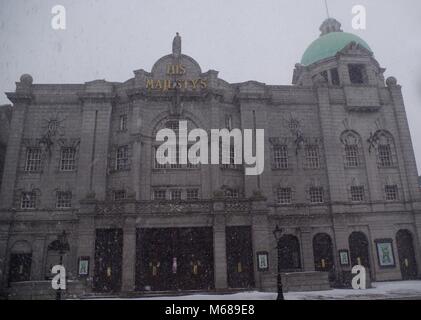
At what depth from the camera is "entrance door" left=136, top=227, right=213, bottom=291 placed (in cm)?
2861

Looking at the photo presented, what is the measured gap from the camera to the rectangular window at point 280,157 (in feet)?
118

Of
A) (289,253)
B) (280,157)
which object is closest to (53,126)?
(280,157)

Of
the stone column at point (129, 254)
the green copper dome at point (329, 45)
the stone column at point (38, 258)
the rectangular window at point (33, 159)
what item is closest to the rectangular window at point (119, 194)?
the stone column at point (129, 254)

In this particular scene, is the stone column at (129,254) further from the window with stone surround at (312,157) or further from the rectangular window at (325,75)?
the rectangular window at (325,75)

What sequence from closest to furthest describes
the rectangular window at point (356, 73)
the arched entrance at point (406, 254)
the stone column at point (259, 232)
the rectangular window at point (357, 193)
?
the stone column at point (259, 232) → the arched entrance at point (406, 254) → the rectangular window at point (357, 193) → the rectangular window at point (356, 73)

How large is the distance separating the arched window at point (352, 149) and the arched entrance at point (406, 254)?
842 cm

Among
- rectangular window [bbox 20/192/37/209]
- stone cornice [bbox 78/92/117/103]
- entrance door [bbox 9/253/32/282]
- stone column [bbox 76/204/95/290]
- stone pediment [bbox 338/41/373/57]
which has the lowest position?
entrance door [bbox 9/253/32/282]

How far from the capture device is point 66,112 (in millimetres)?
35656

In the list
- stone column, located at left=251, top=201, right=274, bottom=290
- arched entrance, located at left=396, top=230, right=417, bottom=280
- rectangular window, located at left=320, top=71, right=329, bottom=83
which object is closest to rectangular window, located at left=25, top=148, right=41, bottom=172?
stone column, located at left=251, top=201, right=274, bottom=290

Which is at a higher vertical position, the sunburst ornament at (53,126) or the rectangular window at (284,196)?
the sunburst ornament at (53,126)

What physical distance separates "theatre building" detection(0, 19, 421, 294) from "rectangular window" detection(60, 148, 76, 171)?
0.49 feet

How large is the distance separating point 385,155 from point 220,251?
71.8 feet

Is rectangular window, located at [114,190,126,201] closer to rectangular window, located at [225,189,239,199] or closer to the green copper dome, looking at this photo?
Answer: rectangular window, located at [225,189,239,199]
